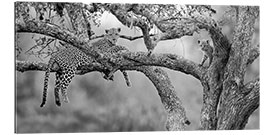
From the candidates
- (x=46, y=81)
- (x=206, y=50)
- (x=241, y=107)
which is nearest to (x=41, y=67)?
(x=46, y=81)

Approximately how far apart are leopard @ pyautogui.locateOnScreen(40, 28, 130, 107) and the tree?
0.06 m

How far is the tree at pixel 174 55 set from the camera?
4.90m

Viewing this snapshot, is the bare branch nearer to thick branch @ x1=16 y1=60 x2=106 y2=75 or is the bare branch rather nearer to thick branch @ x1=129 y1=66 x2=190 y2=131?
thick branch @ x1=129 y1=66 x2=190 y2=131

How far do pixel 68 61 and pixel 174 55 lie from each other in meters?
1.15

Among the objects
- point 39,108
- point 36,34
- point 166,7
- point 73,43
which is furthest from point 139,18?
point 39,108

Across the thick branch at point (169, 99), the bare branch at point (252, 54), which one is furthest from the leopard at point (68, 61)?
the bare branch at point (252, 54)

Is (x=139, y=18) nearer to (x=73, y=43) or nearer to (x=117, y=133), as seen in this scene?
(x=73, y=43)

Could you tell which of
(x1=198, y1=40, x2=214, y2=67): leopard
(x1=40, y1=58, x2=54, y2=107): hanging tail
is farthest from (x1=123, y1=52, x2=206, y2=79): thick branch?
(x1=40, y1=58, x2=54, y2=107): hanging tail

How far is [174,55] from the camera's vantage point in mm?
5203

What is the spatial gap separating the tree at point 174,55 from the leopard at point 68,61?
0.21ft

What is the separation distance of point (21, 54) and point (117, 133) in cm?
127

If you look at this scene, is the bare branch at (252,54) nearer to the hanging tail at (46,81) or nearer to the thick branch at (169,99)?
the thick branch at (169,99)

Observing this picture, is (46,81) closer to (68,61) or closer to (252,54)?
(68,61)

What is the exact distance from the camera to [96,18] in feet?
16.2
